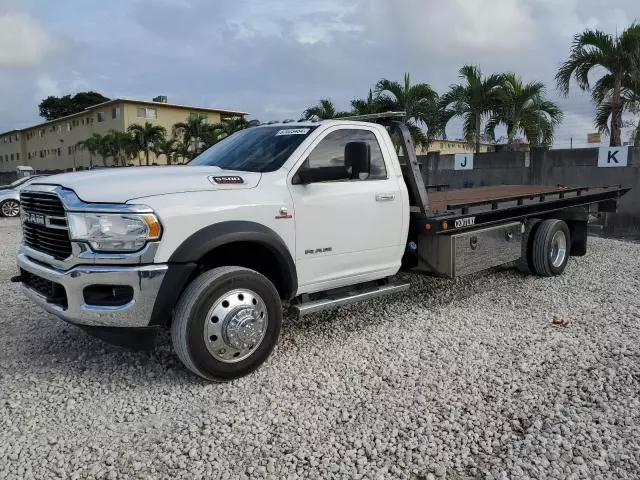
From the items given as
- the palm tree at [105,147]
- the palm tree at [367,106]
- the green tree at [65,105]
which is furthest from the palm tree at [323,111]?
the green tree at [65,105]

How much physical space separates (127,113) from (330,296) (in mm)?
48840

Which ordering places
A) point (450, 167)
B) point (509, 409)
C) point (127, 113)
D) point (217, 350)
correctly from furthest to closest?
point (127, 113) → point (450, 167) → point (217, 350) → point (509, 409)

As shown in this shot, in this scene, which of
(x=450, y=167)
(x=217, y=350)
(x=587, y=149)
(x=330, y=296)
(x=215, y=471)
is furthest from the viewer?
(x=450, y=167)

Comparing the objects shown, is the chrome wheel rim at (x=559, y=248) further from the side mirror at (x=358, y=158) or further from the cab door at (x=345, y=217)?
the side mirror at (x=358, y=158)

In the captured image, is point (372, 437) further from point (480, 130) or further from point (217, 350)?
point (480, 130)

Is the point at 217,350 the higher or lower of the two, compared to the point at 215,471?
higher

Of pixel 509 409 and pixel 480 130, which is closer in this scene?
pixel 509 409

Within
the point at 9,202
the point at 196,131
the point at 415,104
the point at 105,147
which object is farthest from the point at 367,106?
the point at 105,147

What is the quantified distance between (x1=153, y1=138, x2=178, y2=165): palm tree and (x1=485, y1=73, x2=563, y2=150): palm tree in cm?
2968

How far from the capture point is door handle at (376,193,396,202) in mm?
5094

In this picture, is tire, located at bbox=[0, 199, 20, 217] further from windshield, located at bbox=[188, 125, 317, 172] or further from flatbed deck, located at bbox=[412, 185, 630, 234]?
flatbed deck, located at bbox=[412, 185, 630, 234]

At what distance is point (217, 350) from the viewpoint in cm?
396

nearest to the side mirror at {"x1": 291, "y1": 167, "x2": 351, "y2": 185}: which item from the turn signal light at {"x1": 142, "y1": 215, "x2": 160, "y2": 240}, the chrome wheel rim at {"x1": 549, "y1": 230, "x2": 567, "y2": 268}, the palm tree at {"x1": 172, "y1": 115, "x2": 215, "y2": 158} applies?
the turn signal light at {"x1": 142, "y1": 215, "x2": 160, "y2": 240}

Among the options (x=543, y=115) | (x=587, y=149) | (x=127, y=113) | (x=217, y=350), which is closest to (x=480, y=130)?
(x=543, y=115)
